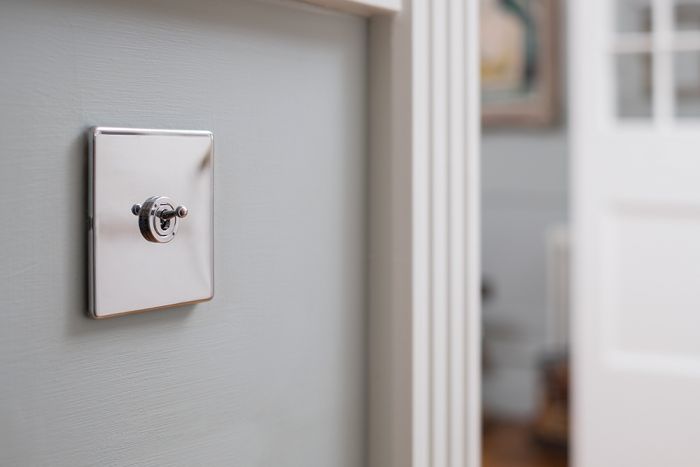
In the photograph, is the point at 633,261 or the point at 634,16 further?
the point at 634,16

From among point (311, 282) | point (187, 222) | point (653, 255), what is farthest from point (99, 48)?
point (653, 255)

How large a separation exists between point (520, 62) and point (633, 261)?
3.49 feet

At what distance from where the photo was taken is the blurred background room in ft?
9.21

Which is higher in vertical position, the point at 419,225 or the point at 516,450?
the point at 419,225

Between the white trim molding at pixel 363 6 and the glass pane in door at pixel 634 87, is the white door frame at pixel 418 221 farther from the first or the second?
the glass pane in door at pixel 634 87

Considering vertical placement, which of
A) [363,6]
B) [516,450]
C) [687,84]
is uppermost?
[687,84]

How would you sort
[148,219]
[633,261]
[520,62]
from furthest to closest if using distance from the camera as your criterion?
1. [520,62]
2. [633,261]
3. [148,219]

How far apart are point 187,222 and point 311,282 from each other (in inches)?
4.5

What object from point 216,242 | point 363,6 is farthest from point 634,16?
point 216,242

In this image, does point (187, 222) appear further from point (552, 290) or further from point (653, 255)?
point (552, 290)

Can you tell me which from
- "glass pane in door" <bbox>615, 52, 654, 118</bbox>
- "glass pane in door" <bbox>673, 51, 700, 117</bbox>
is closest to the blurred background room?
"glass pane in door" <bbox>615, 52, 654, 118</bbox>

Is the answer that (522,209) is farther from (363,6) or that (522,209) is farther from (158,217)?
(158,217)

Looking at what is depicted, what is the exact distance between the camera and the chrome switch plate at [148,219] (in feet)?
1.23

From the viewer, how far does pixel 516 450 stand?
2617mm
